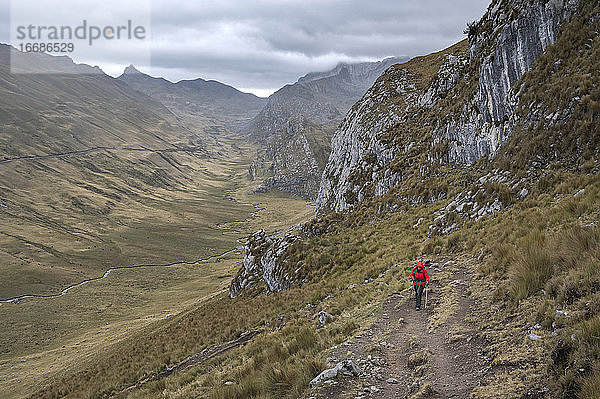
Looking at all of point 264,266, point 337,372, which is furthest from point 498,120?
point 337,372

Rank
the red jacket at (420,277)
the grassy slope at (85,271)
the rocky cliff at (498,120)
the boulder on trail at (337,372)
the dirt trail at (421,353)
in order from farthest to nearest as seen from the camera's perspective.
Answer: the grassy slope at (85,271) → the rocky cliff at (498,120) → the red jacket at (420,277) → the boulder on trail at (337,372) → the dirt trail at (421,353)

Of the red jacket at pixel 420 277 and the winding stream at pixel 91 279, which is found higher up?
the red jacket at pixel 420 277

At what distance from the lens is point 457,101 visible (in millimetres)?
37781

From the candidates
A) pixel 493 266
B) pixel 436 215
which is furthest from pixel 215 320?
pixel 493 266

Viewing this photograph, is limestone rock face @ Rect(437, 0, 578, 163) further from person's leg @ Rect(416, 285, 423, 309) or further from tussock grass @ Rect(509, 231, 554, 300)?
person's leg @ Rect(416, 285, 423, 309)

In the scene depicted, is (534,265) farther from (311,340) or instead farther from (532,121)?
(532,121)

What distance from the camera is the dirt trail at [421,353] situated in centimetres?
809

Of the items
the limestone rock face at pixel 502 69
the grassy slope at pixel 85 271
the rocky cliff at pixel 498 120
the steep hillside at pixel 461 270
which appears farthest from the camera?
the grassy slope at pixel 85 271

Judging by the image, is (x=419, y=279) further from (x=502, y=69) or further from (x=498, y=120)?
(x=502, y=69)

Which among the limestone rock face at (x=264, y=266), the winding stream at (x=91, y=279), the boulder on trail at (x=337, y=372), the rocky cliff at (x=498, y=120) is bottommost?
the winding stream at (x=91, y=279)

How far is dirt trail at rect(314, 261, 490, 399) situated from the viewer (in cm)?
809

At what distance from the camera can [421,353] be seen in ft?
31.7

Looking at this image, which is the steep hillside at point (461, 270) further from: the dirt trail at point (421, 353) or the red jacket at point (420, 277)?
the red jacket at point (420, 277)

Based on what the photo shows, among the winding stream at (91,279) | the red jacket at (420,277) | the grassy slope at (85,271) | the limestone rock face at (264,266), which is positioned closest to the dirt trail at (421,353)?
the red jacket at (420,277)
